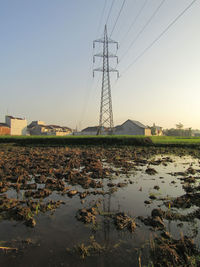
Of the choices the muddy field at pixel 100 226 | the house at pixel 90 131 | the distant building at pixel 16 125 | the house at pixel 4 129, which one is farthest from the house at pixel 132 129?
the muddy field at pixel 100 226

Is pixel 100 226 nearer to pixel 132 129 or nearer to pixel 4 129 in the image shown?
pixel 132 129

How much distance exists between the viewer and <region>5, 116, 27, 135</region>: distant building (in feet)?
196

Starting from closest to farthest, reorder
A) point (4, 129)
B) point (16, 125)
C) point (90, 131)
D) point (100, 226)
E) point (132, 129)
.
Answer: point (100, 226) < point (4, 129) < point (132, 129) < point (16, 125) < point (90, 131)

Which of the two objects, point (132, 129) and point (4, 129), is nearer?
point (4, 129)

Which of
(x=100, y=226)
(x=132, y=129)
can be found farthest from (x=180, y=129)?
(x=100, y=226)

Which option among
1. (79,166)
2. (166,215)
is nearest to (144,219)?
(166,215)

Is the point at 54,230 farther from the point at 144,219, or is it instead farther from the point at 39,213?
the point at 144,219

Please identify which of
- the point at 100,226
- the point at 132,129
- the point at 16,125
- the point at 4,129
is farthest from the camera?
the point at 16,125

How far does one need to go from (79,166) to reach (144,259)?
7177 mm

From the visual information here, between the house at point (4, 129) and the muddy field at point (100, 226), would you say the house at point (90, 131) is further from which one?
the muddy field at point (100, 226)

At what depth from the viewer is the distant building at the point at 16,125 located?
2356 inches

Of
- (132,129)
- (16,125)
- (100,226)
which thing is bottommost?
(100,226)

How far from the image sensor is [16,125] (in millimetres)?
61469

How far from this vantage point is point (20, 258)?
2600 mm
